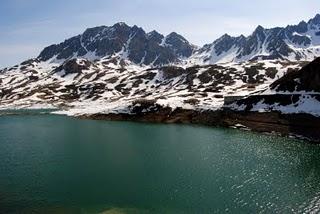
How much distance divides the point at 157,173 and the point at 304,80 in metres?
85.4

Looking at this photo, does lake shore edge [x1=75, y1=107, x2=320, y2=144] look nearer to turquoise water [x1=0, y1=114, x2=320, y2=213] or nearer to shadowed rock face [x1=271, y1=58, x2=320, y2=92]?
turquoise water [x1=0, y1=114, x2=320, y2=213]

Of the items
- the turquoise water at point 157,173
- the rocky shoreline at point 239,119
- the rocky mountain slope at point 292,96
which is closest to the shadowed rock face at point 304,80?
the rocky mountain slope at point 292,96

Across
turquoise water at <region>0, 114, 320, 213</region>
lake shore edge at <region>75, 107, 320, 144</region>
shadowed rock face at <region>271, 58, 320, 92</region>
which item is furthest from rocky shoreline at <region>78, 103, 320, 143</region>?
shadowed rock face at <region>271, 58, 320, 92</region>

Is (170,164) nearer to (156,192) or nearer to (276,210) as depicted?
(156,192)

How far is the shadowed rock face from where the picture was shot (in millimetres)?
133250

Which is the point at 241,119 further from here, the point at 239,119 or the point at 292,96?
the point at 292,96

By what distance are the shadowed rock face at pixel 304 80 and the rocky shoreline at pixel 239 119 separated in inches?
600

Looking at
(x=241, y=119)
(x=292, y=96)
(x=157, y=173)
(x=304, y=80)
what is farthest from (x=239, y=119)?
(x=157, y=173)

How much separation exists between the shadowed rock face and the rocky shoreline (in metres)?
A: 15.2

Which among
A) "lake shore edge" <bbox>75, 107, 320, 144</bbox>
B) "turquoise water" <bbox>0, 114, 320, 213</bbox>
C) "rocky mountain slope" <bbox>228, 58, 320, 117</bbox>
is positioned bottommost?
"turquoise water" <bbox>0, 114, 320, 213</bbox>

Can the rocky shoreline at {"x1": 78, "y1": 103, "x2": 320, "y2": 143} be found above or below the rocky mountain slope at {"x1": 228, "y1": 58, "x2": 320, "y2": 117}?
below

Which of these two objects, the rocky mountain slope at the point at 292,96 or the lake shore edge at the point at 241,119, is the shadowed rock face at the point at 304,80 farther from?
the lake shore edge at the point at 241,119

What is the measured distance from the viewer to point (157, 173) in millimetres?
74625

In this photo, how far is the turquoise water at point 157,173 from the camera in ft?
187
